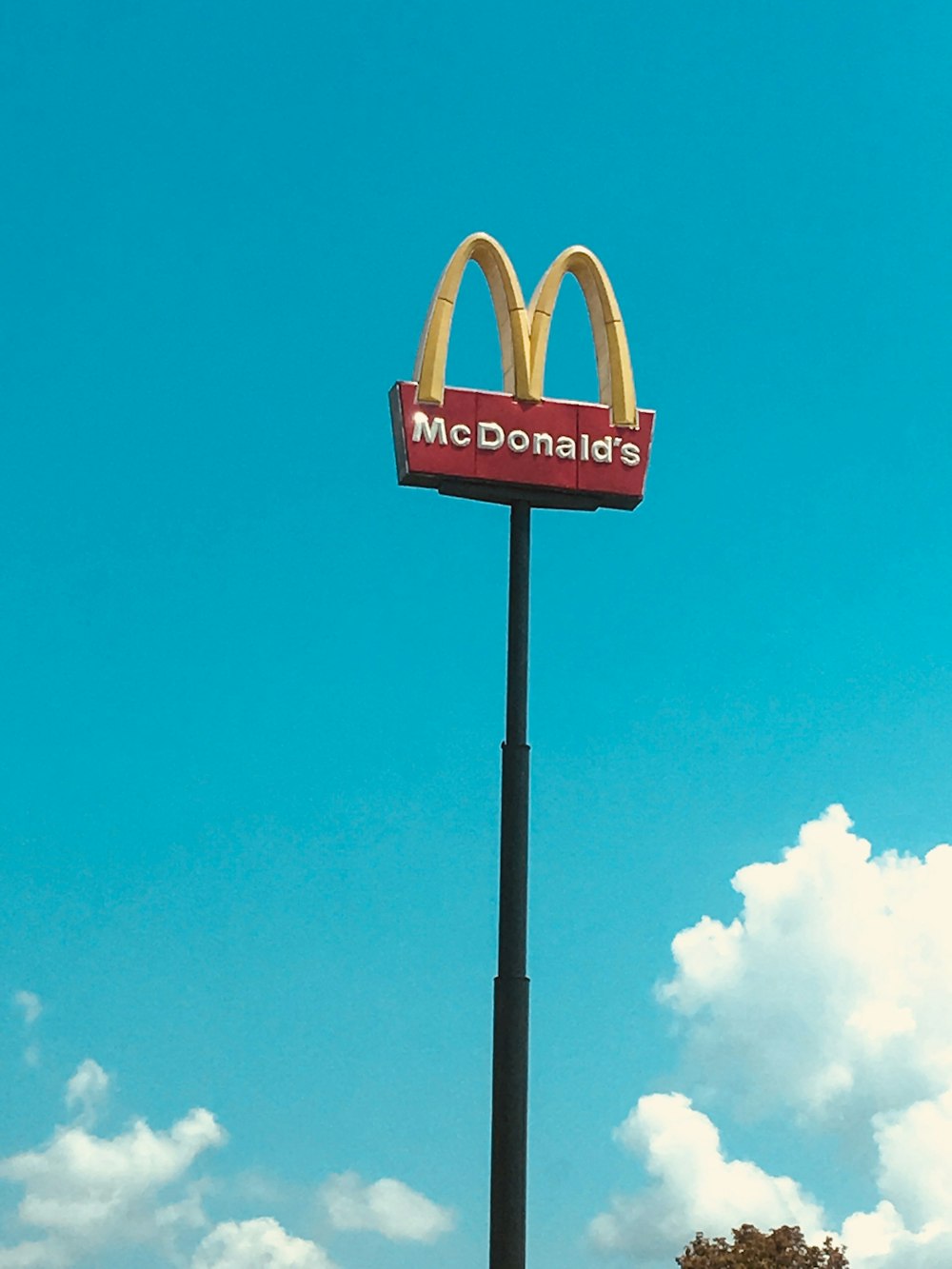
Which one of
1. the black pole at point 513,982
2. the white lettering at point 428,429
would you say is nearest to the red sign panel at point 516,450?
the white lettering at point 428,429

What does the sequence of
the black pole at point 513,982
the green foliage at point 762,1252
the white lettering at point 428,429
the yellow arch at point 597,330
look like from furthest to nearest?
the green foliage at point 762,1252, the yellow arch at point 597,330, the white lettering at point 428,429, the black pole at point 513,982

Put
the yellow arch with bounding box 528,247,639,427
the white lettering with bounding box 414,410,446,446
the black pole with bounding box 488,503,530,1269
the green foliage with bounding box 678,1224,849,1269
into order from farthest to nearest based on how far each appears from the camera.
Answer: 1. the green foliage with bounding box 678,1224,849,1269
2. the yellow arch with bounding box 528,247,639,427
3. the white lettering with bounding box 414,410,446,446
4. the black pole with bounding box 488,503,530,1269

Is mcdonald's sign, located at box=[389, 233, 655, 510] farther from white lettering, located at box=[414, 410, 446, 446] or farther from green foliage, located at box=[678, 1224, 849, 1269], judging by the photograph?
green foliage, located at box=[678, 1224, 849, 1269]

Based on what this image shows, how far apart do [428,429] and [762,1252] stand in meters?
33.6

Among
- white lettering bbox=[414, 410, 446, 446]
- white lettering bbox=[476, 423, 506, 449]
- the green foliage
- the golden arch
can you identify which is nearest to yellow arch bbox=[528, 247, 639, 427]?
the golden arch

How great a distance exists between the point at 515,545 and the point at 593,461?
1622 millimetres

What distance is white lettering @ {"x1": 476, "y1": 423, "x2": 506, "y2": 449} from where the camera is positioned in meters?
21.4

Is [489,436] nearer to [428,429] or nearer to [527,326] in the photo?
[428,429]

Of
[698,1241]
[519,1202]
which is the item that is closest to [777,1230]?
[698,1241]

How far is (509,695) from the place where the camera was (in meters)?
20.2

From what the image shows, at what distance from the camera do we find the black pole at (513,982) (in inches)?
720

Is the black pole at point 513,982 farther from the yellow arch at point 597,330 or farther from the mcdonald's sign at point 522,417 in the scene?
the yellow arch at point 597,330

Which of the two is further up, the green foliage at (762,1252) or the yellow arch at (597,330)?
the yellow arch at (597,330)

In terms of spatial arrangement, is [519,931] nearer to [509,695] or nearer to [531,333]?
[509,695]
